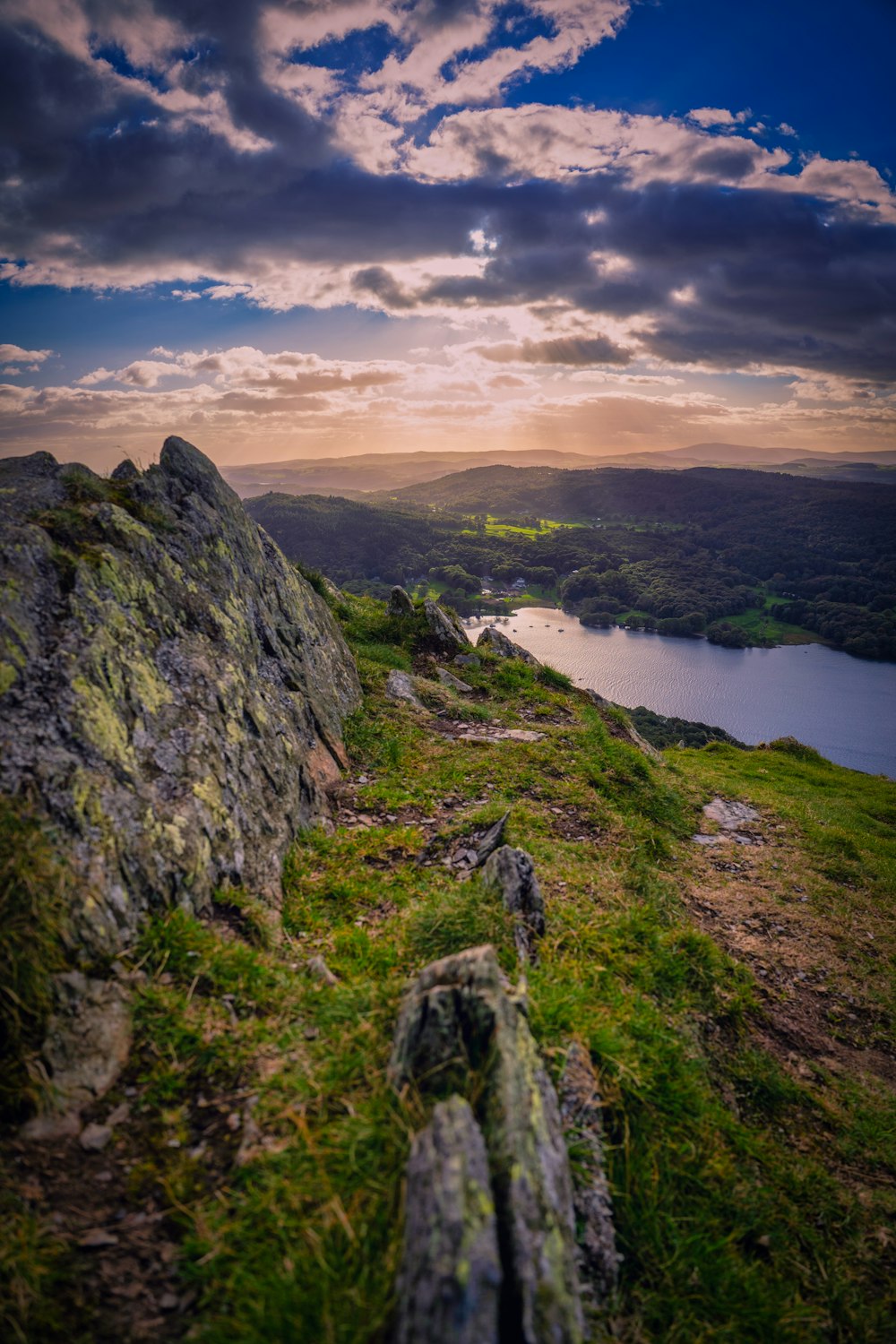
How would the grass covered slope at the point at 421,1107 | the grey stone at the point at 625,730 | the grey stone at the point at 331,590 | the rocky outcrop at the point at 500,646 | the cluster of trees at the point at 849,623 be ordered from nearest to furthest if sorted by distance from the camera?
the grass covered slope at the point at 421,1107, the grey stone at the point at 625,730, the grey stone at the point at 331,590, the rocky outcrop at the point at 500,646, the cluster of trees at the point at 849,623

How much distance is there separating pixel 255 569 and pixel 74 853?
8.95 m

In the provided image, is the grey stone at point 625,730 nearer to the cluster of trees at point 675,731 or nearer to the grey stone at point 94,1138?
the grey stone at point 94,1138

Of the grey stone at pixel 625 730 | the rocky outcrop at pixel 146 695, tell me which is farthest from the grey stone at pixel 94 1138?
the grey stone at pixel 625 730

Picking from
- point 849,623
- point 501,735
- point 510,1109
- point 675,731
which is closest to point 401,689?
point 501,735

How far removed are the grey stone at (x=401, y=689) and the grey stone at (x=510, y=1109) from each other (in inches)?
495

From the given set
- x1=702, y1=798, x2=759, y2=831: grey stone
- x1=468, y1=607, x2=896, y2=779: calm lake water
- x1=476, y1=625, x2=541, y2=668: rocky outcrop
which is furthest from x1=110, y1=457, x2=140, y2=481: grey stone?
x1=468, y1=607, x2=896, y2=779: calm lake water

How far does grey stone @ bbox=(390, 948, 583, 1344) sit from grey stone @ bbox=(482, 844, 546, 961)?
80.0 inches

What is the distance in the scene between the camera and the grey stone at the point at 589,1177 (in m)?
4.24

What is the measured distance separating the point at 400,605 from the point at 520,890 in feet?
59.9

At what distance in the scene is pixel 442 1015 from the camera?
4.61m

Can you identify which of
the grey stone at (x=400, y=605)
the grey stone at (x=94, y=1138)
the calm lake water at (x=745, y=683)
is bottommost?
the calm lake water at (x=745, y=683)

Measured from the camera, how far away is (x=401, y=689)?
1814cm

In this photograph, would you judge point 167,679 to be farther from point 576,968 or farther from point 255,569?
point 576,968

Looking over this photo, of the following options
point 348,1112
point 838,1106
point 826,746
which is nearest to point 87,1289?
point 348,1112
